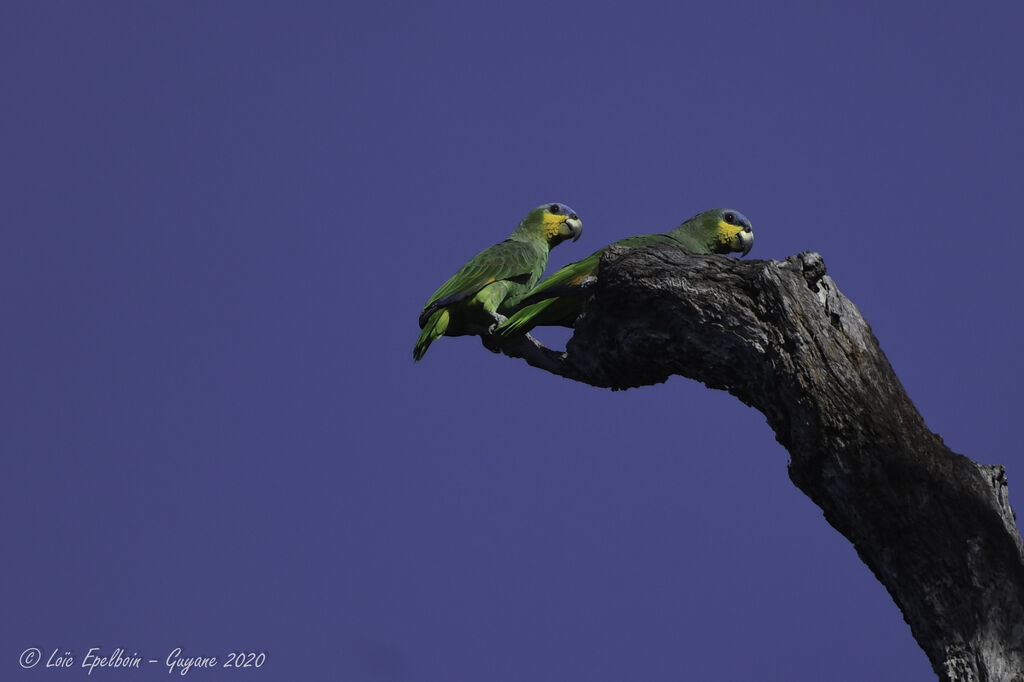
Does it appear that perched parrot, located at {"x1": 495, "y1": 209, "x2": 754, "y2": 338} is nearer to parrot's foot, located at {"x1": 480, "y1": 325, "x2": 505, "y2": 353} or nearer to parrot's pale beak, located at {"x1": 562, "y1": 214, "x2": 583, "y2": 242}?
parrot's foot, located at {"x1": 480, "y1": 325, "x2": 505, "y2": 353}

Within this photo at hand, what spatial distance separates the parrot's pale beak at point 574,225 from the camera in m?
10.5

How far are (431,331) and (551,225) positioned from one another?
8.42ft

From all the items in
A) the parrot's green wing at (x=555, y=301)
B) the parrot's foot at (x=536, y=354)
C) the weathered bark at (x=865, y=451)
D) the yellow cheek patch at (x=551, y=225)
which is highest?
the yellow cheek patch at (x=551, y=225)

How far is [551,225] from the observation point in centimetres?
1045

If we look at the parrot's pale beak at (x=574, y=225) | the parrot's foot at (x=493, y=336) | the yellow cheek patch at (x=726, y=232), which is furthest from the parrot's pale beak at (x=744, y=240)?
the parrot's foot at (x=493, y=336)

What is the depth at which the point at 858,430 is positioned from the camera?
4789 millimetres

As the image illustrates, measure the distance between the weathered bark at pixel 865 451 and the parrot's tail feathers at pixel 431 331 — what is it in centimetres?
333

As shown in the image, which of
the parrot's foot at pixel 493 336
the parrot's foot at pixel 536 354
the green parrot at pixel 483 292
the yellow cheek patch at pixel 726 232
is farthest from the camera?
the yellow cheek patch at pixel 726 232

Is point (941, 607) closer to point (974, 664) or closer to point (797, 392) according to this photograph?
point (974, 664)

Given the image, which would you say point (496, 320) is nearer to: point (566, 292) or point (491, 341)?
point (491, 341)

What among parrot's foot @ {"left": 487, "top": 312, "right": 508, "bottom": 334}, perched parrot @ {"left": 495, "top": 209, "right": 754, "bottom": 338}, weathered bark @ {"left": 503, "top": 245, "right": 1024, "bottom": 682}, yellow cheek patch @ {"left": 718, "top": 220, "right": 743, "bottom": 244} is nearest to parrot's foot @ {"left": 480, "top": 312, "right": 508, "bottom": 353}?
parrot's foot @ {"left": 487, "top": 312, "right": 508, "bottom": 334}

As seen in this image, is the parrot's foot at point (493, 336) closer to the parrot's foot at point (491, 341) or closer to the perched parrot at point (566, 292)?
the parrot's foot at point (491, 341)

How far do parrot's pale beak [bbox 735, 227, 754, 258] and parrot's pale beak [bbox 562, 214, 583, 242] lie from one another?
1866 millimetres

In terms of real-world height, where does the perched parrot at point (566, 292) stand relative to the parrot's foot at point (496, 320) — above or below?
below
